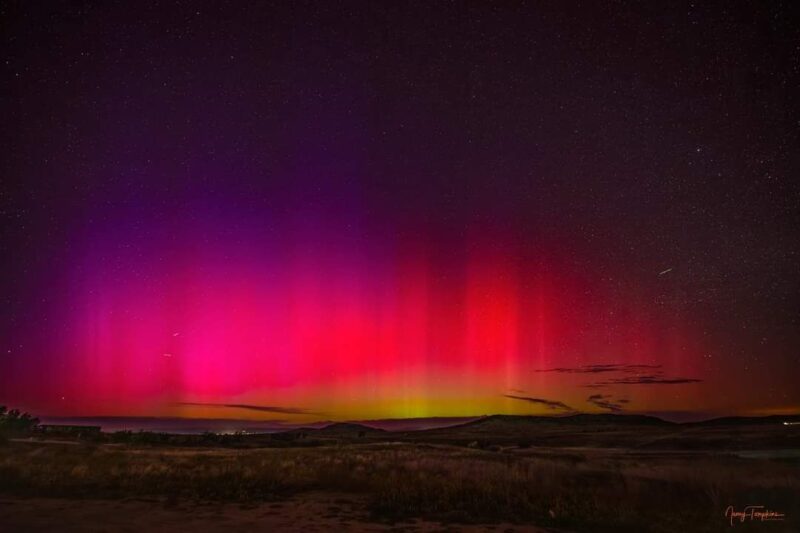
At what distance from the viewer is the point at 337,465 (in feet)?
97.0

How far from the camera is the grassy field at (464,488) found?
1642 cm

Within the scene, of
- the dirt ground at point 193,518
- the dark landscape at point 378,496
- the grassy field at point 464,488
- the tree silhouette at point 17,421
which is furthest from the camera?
the tree silhouette at point 17,421

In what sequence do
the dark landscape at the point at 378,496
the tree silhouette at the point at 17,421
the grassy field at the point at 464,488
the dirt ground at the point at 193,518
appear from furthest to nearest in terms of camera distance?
the tree silhouette at the point at 17,421
the grassy field at the point at 464,488
the dark landscape at the point at 378,496
the dirt ground at the point at 193,518

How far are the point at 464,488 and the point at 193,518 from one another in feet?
33.2

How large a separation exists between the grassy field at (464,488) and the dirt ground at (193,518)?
32.6 inches

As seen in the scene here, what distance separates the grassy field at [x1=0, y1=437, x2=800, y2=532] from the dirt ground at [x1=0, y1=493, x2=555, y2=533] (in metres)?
0.83

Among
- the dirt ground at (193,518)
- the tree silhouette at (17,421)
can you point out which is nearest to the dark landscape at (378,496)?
the dirt ground at (193,518)

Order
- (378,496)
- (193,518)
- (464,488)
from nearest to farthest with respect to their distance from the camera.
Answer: (193,518) < (378,496) < (464,488)

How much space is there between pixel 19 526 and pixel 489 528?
12308 millimetres

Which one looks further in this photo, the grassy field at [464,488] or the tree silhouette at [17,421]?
the tree silhouette at [17,421]

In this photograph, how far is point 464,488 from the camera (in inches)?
845
